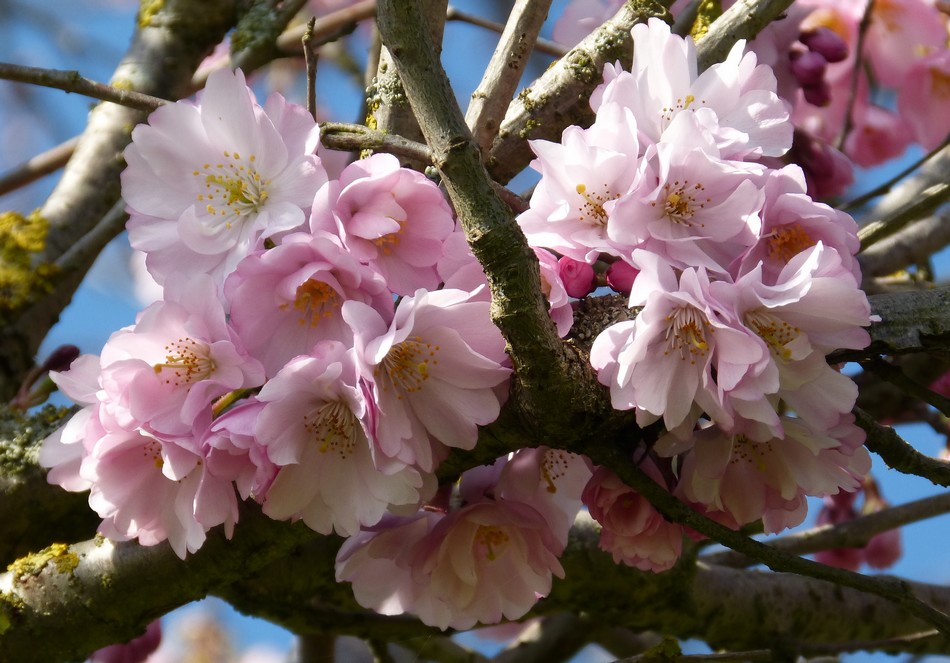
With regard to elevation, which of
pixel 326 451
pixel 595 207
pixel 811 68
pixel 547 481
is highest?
pixel 811 68

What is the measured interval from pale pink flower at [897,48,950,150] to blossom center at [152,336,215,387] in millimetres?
1736

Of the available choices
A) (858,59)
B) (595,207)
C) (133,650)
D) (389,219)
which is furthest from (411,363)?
(858,59)

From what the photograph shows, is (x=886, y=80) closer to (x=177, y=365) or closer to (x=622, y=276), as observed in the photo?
(x=622, y=276)

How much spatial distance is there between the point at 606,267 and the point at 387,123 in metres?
0.43

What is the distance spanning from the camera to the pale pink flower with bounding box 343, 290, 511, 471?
2.93 ft

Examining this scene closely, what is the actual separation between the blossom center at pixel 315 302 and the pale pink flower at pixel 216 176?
73 millimetres

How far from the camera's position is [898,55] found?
2.18m

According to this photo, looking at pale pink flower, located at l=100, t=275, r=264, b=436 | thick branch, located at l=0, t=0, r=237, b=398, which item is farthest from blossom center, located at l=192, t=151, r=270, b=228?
thick branch, located at l=0, t=0, r=237, b=398

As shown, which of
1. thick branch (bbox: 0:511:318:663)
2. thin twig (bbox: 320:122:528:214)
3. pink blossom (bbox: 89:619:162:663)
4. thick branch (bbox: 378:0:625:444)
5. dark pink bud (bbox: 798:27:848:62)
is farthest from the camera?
pink blossom (bbox: 89:619:162:663)

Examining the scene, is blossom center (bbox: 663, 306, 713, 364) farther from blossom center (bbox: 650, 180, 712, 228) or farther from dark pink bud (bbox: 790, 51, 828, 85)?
dark pink bud (bbox: 790, 51, 828, 85)

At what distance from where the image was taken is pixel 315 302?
947 millimetres


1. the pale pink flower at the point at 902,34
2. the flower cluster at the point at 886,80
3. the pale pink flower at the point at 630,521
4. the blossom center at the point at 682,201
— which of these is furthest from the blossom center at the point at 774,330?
the pale pink flower at the point at 902,34

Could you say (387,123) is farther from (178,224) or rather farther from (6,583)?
(6,583)

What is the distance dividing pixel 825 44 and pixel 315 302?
1101mm
